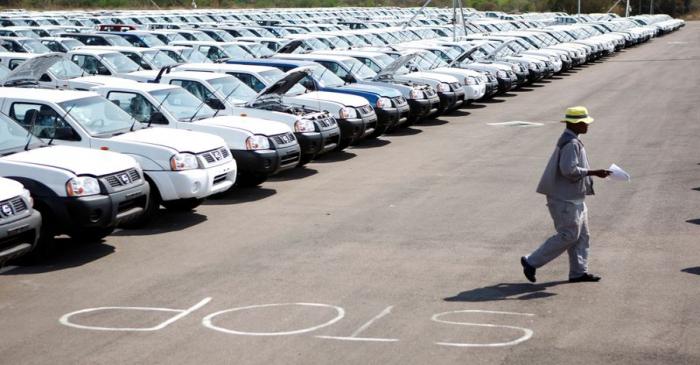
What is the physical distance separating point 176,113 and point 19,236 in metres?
5.49

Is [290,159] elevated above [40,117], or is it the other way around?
[40,117]

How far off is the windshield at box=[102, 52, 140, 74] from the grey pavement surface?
288 inches

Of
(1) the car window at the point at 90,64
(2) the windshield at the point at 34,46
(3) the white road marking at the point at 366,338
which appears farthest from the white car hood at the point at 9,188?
(2) the windshield at the point at 34,46

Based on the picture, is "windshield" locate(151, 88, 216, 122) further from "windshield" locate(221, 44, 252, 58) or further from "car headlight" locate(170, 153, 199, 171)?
"windshield" locate(221, 44, 252, 58)

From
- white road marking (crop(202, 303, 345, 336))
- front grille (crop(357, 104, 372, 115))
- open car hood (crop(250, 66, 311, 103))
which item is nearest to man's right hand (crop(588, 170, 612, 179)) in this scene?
white road marking (crop(202, 303, 345, 336))

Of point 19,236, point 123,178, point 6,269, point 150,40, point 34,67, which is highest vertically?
point 34,67

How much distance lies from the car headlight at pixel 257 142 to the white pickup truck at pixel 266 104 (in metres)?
1.57

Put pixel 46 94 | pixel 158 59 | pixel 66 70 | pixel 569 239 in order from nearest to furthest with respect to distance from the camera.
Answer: pixel 569 239
pixel 46 94
pixel 66 70
pixel 158 59

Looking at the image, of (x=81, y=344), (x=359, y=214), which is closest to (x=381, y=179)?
(x=359, y=214)

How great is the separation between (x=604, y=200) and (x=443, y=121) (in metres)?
10.6

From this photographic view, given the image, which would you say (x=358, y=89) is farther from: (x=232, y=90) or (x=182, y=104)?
(x=182, y=104)

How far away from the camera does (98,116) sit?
42.4 feet

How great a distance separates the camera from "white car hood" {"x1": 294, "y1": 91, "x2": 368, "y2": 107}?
18586 mm

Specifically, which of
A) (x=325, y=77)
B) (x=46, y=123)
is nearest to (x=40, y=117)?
(x=46, y=123)
